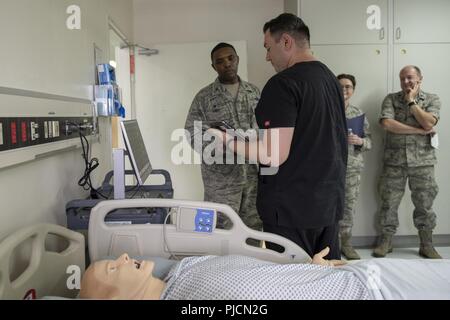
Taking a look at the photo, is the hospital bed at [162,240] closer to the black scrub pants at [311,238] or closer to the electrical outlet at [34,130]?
the black scrub pants at [311,238]

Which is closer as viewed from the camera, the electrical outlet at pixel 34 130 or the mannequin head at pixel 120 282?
the mannequin head at pixel 120 282

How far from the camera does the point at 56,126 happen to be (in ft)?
4.67

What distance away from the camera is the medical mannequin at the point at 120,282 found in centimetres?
90

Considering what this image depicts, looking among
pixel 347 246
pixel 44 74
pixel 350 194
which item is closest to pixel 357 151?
pixel 350 194

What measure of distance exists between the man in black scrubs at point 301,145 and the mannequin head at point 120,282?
1.88ft

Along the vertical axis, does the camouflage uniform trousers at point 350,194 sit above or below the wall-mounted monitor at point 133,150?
below

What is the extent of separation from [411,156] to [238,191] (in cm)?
142

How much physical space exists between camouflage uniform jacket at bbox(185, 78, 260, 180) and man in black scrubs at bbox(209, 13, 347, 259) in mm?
940

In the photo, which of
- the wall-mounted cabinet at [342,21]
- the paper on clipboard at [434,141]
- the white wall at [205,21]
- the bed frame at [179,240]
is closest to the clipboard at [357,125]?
the paper on clipboard at [434,141]

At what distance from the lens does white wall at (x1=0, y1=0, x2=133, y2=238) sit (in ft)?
3.68

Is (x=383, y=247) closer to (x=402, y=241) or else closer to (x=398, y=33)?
(x=402, y=241)

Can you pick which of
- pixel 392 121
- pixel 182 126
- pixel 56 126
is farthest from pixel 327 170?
pixel 182 126

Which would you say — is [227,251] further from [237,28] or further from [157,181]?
[237,28]
